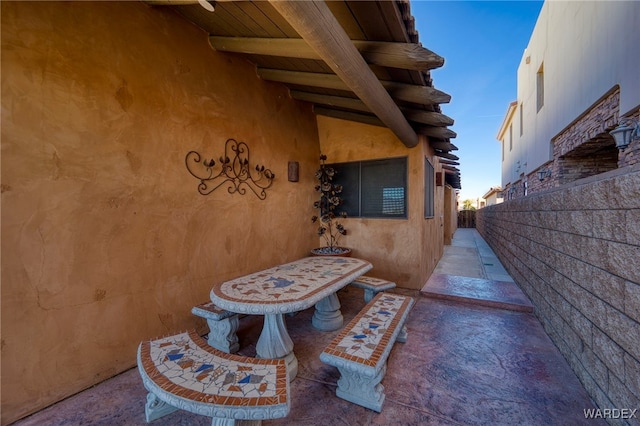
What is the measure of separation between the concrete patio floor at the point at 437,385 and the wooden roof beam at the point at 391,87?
7.75ft

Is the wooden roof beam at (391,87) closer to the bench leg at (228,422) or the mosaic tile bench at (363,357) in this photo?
the mosaic tile bench at (363,357)

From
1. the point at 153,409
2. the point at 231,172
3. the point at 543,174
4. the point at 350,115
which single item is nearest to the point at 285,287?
the point at 153,409

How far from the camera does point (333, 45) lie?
157 cm

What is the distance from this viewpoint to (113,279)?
193 centimetres

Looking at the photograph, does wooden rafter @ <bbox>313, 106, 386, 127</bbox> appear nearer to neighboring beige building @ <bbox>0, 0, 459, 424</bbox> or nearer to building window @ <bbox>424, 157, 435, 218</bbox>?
neighboring beige building @ <bbox>0, 0, 459, 424</bbox>

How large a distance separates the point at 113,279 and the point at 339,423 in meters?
1.97

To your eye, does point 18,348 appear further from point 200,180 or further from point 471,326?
point 471,326

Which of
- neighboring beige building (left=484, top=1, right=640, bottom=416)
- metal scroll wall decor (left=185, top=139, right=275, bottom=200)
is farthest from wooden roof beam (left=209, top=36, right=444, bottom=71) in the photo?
neighboring beige building (left=484, top=1, right=640, bottom=416)

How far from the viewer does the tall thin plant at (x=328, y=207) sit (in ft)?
13.6

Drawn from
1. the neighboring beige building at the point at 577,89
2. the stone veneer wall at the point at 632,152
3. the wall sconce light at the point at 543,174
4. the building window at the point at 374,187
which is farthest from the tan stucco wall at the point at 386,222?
the wall sconce light at the point at 543,174

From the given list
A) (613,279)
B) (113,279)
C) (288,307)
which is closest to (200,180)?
(113,279)

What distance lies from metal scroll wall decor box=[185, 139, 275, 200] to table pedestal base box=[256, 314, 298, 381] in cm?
151

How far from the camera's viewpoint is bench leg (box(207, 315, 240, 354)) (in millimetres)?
2223

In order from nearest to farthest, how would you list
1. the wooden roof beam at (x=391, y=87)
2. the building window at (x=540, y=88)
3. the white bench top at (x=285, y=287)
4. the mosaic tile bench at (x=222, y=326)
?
the white bench top at (x=285, y=287), the mosaic tile bench at (x=222, y=326), the wooden roof beam at (x=391, y=87), the building window at (x=540, y=88)
